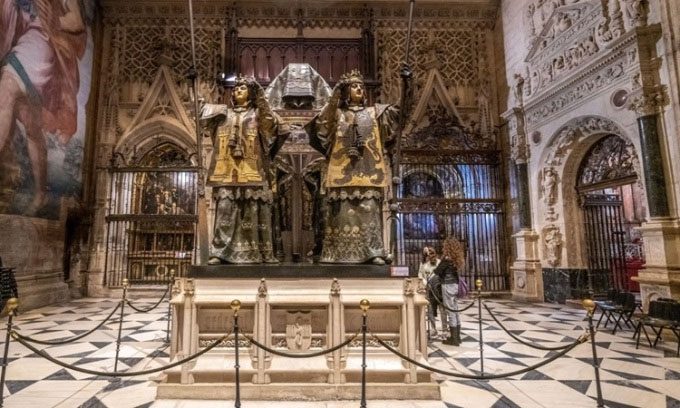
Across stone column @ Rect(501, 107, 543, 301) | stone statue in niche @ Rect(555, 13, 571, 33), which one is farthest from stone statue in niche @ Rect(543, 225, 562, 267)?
stone statue in niche @ Rect(555, 13, 571, 33)

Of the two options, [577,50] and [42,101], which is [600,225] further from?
[42,101]

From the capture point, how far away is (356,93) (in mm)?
3846

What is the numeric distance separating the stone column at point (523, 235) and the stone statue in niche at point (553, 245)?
40 centimetres

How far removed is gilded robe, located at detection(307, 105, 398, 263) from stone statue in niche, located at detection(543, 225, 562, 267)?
6422mm

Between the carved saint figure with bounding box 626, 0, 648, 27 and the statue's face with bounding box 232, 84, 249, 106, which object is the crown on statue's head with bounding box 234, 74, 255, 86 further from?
the carved saint figure with bounding box 626, 0, 648, 27

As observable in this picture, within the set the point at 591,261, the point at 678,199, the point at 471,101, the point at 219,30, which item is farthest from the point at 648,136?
the point at 219,30

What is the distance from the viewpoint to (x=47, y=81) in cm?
820

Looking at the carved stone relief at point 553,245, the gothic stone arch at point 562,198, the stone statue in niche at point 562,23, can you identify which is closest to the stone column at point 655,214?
the gothic stone arch at point 562,198

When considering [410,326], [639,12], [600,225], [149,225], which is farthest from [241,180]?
[149,225]

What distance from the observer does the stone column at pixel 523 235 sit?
8867mm

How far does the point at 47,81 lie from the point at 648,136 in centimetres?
1189

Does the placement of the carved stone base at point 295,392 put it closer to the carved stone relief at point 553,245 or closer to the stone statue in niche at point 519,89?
the carved stone relief at point 553,245

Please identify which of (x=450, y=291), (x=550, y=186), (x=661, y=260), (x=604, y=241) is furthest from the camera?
(x=550, y=186)

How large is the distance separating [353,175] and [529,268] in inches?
282
